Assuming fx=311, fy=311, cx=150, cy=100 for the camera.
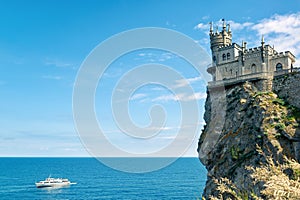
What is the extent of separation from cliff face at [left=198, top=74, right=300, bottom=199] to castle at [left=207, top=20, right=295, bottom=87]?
1.47m

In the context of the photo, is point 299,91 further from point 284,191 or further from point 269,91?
point 284,191

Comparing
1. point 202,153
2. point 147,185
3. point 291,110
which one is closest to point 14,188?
point 147,185

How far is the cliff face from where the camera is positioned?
138 feet

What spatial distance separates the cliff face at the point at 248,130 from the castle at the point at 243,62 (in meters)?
1.47

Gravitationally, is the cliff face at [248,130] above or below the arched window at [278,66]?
below

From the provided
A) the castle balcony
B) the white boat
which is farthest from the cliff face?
the white boat

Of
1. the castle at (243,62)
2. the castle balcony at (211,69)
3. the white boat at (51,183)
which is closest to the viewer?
the castle at (243,62)

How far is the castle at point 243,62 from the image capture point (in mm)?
49406

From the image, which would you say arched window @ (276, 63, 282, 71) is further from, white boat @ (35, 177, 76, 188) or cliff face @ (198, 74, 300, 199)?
white boat @ (35, 177, 76, 188)

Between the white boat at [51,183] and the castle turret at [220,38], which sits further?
the white boat at [51,183]

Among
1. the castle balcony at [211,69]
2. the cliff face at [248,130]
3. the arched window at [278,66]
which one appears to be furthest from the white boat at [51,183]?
the arched window at [278,66]

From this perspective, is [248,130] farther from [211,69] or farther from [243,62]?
[211,69]

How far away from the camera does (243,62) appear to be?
173 ft

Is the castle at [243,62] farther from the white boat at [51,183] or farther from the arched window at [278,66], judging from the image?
the white boat at [51,183]
